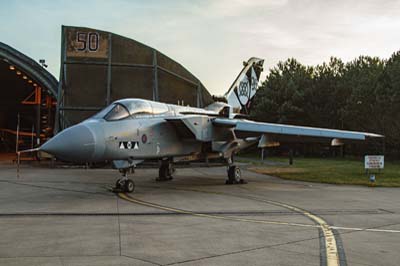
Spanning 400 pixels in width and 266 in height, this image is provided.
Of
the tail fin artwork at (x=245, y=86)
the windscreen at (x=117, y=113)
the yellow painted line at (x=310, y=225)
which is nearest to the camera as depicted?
the yellow painted line at (x=310, y=225)

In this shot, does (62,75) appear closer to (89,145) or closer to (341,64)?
(89,145)

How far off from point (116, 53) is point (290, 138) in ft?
45.8

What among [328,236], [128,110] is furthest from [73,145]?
[328,236]

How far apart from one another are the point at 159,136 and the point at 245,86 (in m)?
10.2

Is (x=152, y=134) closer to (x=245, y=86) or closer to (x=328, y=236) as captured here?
(x=328, y=236)

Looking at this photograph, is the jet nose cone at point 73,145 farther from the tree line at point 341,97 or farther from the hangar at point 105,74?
the tree line at point 341,97

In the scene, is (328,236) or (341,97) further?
(341,97)

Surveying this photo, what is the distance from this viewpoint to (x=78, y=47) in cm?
2522

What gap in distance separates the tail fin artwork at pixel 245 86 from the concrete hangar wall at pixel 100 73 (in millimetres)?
6064

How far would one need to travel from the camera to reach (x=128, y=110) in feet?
40.4

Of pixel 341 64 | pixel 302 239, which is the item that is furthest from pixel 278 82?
pixel 302 239

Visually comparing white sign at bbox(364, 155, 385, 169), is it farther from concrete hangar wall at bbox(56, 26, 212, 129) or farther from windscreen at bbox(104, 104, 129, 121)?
concrete hangar wall at bbox(56, 26, 212, 129)

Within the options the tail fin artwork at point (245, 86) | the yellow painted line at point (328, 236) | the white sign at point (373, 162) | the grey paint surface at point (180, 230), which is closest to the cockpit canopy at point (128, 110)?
the grey paint surface at point (180, 230)

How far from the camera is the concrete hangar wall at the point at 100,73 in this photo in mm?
25188
